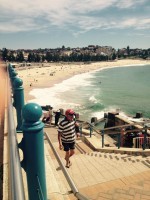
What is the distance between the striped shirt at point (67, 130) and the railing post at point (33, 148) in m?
3.13

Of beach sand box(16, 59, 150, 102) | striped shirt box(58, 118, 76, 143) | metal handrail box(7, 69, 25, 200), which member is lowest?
beach sand box(16, 59, 150, 102)

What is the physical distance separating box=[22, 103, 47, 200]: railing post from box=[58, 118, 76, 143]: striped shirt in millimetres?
3133

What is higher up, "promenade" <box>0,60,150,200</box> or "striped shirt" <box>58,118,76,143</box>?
"striped shirt" <box>58,118,76,143</box>

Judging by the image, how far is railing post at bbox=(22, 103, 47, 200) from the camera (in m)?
2.22

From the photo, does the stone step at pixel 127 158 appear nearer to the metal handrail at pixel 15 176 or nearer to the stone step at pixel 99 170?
the stone step at pixel 99 170

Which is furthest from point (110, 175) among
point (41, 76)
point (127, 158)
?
point (41, 76)

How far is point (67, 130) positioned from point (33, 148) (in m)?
3.41

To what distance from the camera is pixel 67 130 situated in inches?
223

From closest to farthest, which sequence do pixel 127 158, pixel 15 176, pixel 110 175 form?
pixel 15 176 < pixel 110 175 < pixel 127 158

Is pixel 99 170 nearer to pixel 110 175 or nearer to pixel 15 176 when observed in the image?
pixel 110 175

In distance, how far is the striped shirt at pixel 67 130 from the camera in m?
5.65

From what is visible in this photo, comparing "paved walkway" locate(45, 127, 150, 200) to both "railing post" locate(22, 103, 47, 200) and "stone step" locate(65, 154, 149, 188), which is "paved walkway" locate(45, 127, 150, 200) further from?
"railing post" locate(22, 103, 47, 200)

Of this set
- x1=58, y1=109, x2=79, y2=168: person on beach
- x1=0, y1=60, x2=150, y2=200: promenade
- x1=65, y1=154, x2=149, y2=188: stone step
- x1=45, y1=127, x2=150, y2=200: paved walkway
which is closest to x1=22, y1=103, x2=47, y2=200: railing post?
x1=0, y1=60, x2=150, y2=200: promenade

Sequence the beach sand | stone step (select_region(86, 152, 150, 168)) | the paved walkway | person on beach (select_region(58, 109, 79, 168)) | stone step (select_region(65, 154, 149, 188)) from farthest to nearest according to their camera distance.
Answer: the beach sand → stone step (select_region(86, 152, 150, 168)) → stone step (select_region(65, 154, 149, 188)) → person on beach (select_region(58, 109, 79, 168)) → the paved walkway
